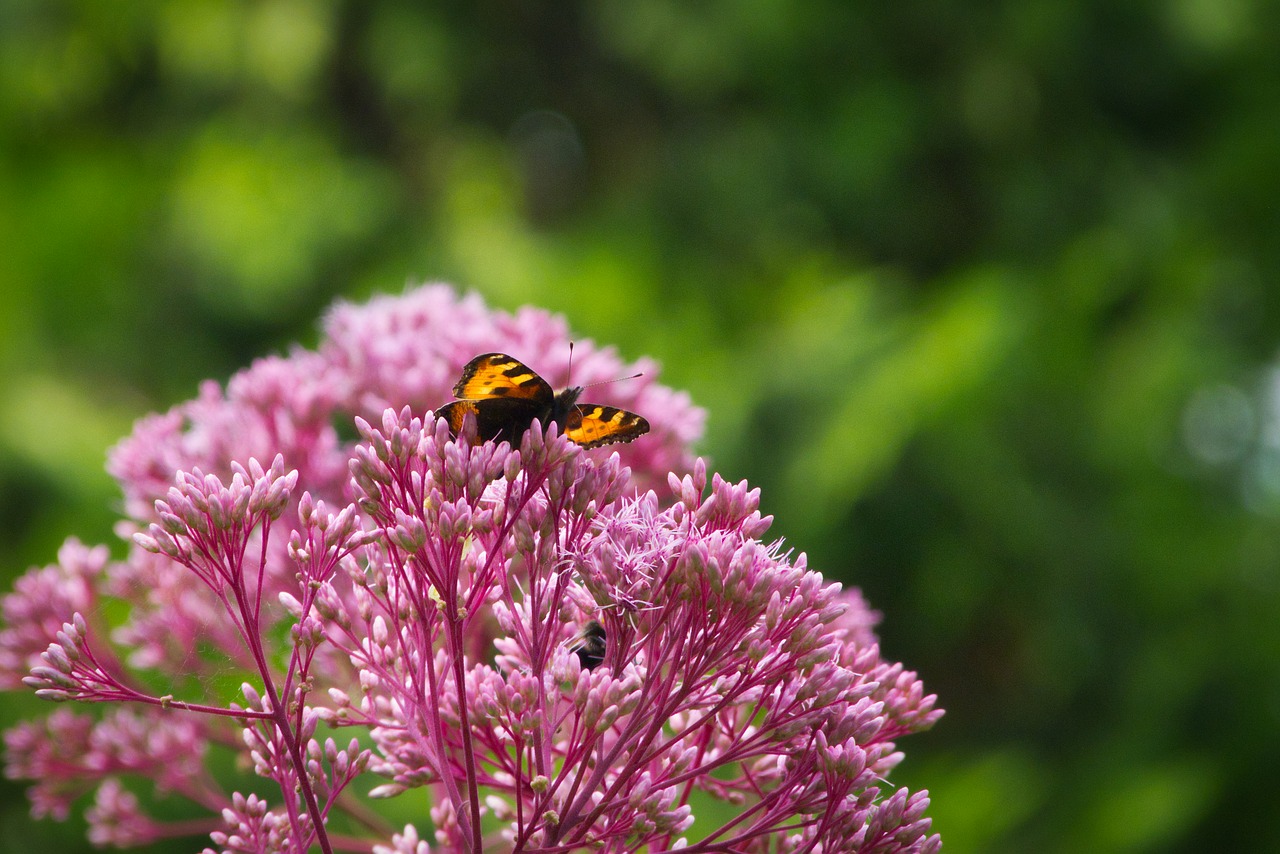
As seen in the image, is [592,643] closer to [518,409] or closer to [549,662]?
[549,662]

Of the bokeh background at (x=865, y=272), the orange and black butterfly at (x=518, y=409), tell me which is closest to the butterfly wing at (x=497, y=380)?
the orange and black butterfly at (x=518, y=409)

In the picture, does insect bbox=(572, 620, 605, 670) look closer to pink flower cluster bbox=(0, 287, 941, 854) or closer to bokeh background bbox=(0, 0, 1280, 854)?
pink flower cluster bbox=(0, 287, 941, 854)

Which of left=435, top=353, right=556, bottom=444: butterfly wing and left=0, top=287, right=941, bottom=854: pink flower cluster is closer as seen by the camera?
left=0, top=287, right=941, bottom=854: pink flower cluster

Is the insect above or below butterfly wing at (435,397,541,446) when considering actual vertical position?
below

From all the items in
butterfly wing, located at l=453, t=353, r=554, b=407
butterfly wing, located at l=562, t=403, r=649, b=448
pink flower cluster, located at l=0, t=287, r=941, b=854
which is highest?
butterfly wing, located at l=453, t=353, r=554, b=407

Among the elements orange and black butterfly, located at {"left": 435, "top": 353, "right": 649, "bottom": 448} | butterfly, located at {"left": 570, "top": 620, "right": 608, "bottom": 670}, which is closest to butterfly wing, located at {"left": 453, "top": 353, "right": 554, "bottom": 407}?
orange and black butterfly, located at {"left": 435, "top": 353, "right": 649, "bottom": 448}

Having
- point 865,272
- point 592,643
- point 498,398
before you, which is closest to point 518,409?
point 498,398

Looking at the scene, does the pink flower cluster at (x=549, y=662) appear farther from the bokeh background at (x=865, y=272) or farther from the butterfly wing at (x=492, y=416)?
the bokeh background at (x=865, y=272)
